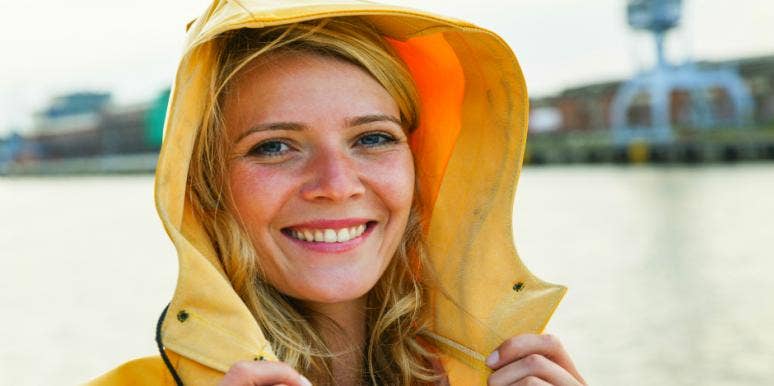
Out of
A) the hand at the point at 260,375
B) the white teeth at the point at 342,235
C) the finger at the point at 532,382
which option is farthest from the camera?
the white teeth at the point at 342,235

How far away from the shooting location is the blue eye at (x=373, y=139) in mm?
1716

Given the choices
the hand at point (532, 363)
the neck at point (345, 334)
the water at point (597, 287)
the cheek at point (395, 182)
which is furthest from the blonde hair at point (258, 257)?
the water at point (597, 287)

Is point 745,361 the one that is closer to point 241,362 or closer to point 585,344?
point 585,344

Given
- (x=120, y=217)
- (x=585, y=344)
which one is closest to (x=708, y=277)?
(x=585, y=344)

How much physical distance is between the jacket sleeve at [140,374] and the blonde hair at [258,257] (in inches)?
6.9

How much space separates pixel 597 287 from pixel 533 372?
925 cm

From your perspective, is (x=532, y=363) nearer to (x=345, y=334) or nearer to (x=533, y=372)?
(x=533, y=372)

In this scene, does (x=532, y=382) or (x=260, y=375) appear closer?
(x=260, y=375)

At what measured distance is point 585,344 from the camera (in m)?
7.89

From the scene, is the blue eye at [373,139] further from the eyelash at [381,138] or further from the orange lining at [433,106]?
the orange lining at [433,106]

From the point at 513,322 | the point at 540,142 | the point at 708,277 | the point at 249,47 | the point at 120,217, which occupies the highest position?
the point at 249,47

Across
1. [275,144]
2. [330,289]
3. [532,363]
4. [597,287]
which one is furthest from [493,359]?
[597,287]

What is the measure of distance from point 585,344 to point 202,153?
6592 mm

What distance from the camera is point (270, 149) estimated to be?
1672mm
